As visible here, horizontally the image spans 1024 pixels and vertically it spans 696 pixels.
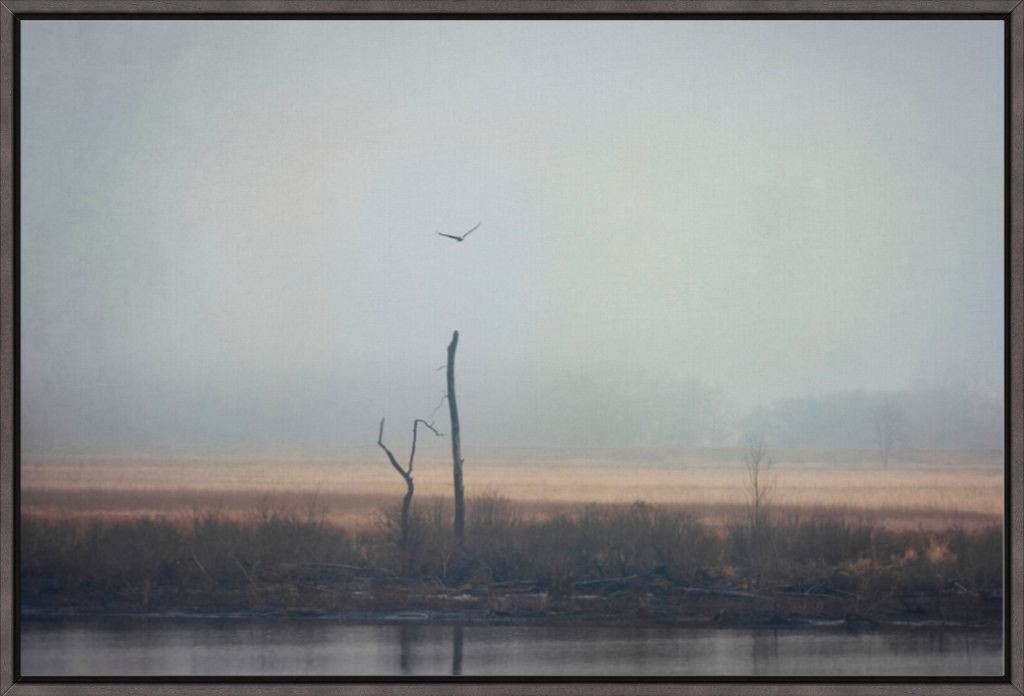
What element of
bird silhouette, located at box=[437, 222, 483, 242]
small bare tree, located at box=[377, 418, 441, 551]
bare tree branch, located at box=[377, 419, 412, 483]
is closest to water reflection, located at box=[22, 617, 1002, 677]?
small bare tree, located at box=[377, 418, 441, 551]

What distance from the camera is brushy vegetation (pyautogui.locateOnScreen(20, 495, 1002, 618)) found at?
7.52 meters

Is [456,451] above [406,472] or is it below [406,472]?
above

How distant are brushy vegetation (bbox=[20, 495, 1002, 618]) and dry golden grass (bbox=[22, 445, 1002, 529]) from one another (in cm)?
7

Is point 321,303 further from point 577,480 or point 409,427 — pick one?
point 577,480

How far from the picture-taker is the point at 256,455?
7.61 m

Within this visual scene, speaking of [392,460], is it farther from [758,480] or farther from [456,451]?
[758,480]

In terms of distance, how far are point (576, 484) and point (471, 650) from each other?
1.03 m

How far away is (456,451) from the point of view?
7.67 m

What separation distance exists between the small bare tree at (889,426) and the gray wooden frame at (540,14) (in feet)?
1.81

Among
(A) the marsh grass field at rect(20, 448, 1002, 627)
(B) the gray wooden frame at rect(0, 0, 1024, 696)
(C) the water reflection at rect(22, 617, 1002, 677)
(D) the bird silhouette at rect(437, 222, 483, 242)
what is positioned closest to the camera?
(B) the gray wooden frame at rect(0, 0, 1024, 696)

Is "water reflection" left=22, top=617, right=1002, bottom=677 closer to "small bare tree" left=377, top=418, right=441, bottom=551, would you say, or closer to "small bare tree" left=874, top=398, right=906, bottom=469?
"small bare tree" left=377, top=418, right=441, bottom=551

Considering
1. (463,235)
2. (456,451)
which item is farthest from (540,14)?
(456,451)
